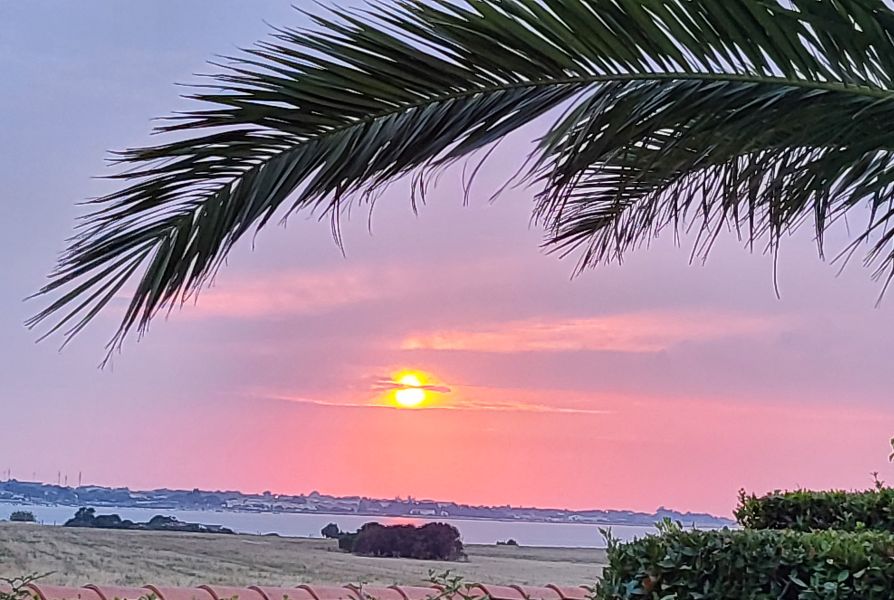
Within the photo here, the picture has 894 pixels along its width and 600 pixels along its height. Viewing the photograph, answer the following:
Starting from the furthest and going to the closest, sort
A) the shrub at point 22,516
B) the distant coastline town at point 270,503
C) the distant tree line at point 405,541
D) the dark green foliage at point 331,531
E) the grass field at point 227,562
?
the dark green foliage at point 331,531, the distant coastline town at point 270,503, the distant tree line at point 405,541, the shrub at point 22,516, the grass field at point 227,562

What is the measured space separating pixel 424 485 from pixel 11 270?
261 centimetres

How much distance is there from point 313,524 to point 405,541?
59 centimetres

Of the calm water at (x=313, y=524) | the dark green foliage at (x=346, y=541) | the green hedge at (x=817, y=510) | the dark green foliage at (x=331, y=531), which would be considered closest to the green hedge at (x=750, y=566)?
the green hedge at (x=817, y=510)

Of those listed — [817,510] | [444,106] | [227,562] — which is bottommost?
[227,562]

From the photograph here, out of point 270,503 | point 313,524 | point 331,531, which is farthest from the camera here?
point 270,503

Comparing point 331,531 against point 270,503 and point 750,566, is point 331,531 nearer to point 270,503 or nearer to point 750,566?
point 270,503

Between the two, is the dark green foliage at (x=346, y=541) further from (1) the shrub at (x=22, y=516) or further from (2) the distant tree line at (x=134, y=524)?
(1) the shrub at (x=22, y=516)

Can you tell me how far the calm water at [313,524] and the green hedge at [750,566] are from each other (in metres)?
1.62

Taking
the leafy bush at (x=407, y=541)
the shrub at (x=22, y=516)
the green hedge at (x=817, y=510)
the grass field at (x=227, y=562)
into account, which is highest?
the green hedge at (x=817, y=510)

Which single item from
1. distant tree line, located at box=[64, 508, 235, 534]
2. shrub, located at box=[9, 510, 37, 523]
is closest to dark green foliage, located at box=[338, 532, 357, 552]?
distant tree line, located at box=[64, 508, 235, 534]

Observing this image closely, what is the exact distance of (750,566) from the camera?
2707 mm

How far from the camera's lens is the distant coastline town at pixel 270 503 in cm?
464

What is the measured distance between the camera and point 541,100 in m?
1.66

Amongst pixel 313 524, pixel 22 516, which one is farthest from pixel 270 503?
pixel 22 516
